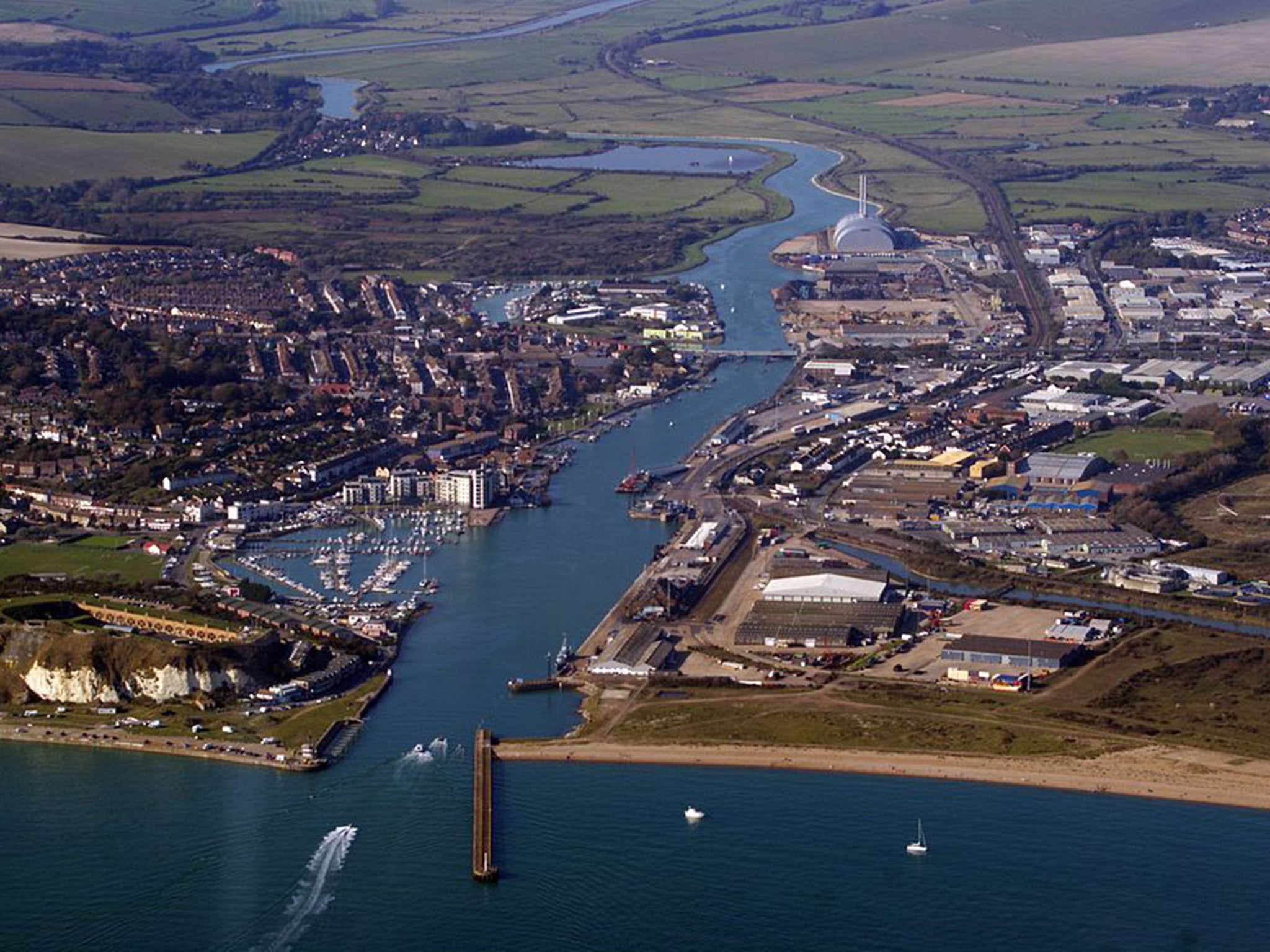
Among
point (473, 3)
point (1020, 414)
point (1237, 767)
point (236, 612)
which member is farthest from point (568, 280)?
point (473, 3)

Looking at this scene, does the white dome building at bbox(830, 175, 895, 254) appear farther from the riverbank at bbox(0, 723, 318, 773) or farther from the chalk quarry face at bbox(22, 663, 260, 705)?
the riverbank at bbox(0, 723, 318, 773)

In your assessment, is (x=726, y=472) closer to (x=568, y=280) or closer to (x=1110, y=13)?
(x=568, y=280)

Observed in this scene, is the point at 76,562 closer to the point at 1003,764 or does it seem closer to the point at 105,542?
the point at 105,542

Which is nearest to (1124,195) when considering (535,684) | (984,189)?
(984,189)

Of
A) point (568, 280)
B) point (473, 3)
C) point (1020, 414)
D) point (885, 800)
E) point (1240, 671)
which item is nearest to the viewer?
point (885, 800)

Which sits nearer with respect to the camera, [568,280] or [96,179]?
[568,280]

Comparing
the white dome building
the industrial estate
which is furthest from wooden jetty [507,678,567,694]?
the white dome building

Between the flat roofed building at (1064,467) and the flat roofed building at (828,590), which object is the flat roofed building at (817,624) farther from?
the flat roofed building at (1064,467)
